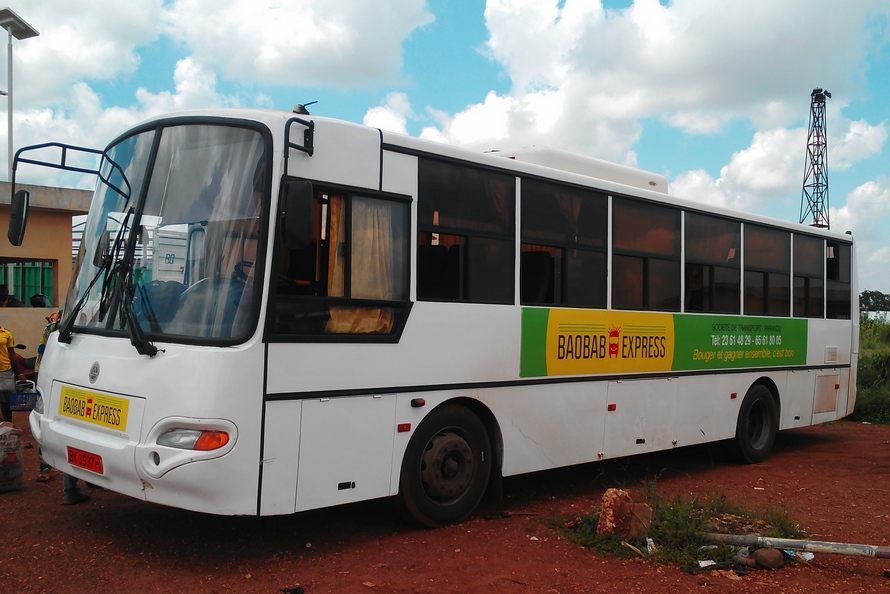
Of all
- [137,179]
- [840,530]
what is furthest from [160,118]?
[840,530]

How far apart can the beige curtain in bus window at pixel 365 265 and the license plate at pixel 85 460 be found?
1.70 m

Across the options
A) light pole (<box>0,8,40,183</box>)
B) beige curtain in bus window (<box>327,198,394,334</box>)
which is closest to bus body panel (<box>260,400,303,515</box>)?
beige curtain in bus window (<box>327,198,394,334</box>)

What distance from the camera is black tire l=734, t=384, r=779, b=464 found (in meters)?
10.3

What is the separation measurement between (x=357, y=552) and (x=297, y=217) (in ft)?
7.89

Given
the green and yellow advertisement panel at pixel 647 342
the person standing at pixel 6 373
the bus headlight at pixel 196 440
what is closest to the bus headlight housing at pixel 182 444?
the bus headlight at pixel 196 440

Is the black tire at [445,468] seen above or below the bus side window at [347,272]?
below

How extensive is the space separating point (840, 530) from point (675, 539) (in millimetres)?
1827

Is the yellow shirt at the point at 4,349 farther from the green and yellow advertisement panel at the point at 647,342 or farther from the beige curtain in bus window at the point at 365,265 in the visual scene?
the green and yellow advertisement panel at the point at 647,342

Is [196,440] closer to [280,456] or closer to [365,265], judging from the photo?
[280,456]

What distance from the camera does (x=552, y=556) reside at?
5902 millimetres

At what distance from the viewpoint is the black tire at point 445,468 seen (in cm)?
622

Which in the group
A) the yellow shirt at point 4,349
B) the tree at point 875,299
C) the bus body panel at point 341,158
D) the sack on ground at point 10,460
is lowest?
the sack on ground at point 10,460

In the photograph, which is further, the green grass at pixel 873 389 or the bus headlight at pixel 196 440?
the green grass at pixel 873 389

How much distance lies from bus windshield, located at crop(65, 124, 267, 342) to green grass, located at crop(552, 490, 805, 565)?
300 centimetres
